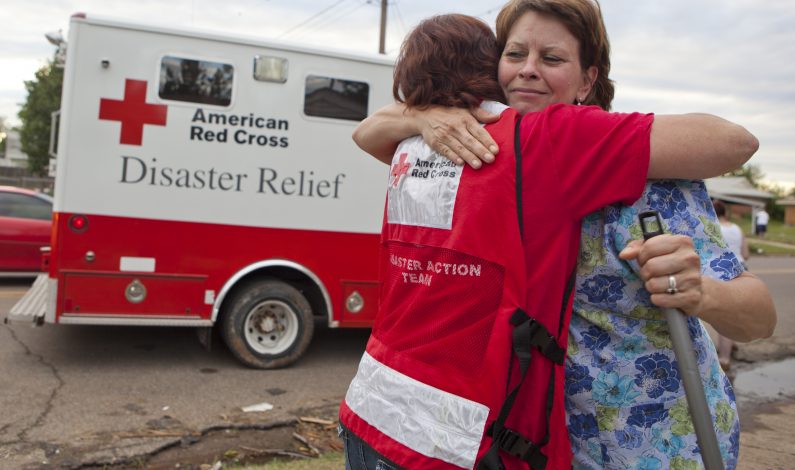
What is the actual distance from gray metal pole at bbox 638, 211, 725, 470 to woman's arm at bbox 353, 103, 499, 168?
14.5 inches

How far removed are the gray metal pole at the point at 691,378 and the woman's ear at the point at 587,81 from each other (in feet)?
1.62

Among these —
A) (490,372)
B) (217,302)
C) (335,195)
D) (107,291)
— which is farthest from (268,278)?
(490,372)

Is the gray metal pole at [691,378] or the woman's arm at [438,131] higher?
the woman's arm at [438,131]

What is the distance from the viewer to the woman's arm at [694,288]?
1.31 m

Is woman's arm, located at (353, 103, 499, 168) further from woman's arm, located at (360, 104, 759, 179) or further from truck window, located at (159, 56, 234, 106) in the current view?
truck window, located at (159, 56, 234, 106)

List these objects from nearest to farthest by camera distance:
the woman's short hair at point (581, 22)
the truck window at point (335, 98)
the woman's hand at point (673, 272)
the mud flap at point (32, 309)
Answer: the woman's hand at point (673, 272) < the woman's short hair at point (581, 22) < the mud flap at point (32, 309) < the truck window at point (335, 98)

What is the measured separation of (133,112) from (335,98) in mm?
Answer: 1819

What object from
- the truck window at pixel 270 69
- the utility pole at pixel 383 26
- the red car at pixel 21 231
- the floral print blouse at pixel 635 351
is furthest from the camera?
the utility pole at pixel 383 26

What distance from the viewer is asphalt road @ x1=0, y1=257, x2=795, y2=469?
4598 mm

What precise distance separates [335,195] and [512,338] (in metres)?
5.36

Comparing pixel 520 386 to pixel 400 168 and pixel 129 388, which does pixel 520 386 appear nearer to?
pixel 400 168

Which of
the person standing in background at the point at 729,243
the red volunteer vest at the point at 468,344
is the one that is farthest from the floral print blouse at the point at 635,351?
the person standing in background at the point at 729,243

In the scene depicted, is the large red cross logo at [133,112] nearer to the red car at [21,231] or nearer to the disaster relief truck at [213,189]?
the disaster relief truck at [213,189]

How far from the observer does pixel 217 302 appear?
6.33m
